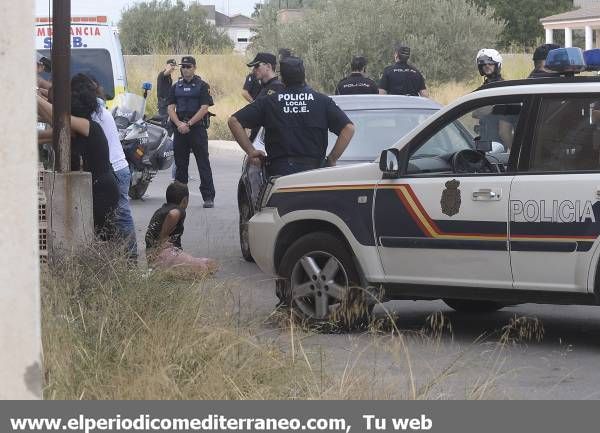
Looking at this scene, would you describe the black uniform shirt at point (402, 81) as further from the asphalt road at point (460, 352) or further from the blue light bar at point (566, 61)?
the blue light bar at point (566, 61)

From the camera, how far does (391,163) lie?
8375mm

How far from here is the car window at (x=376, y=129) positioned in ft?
37.2

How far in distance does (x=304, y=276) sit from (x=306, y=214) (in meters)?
0.41

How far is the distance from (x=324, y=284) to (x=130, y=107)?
1079 centimetres

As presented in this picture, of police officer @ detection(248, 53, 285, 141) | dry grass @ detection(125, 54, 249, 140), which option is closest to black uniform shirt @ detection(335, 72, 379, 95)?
police officer @ detection(248, 53, 285, 141)

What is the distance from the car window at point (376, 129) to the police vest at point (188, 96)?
509 centimetres

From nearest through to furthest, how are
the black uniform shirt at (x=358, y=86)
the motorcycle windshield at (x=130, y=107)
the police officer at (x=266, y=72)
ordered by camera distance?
the police officer at (x=266, y=72) → the black uniform shirt at (x=358, y=86) → the motorcycle windshield at (x=130, y=107)

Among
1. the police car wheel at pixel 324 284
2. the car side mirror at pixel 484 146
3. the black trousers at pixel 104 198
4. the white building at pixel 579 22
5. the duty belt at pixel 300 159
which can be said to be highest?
the white building at pixel 579 22

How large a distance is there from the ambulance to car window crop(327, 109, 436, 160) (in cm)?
854

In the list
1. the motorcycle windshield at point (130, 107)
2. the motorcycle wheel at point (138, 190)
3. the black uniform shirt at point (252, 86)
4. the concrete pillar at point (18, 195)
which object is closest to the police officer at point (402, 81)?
the black uniform shirt at point (252, 86)

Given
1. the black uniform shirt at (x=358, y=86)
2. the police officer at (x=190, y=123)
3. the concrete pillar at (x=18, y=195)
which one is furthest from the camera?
the police officer at (x=190, y=123)
